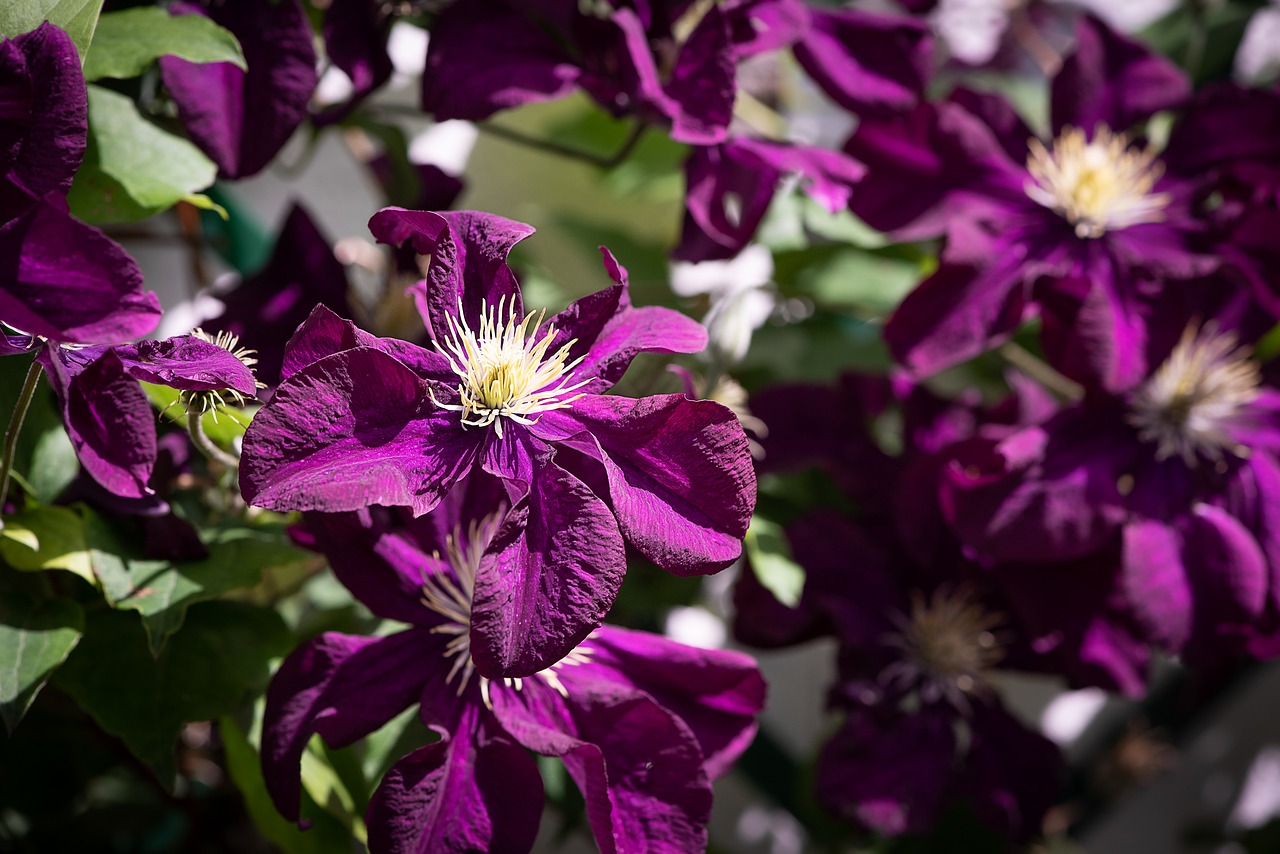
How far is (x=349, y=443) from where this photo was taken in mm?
321

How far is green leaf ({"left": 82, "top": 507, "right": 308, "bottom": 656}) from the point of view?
1.20ft

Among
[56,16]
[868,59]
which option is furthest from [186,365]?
[868,59]

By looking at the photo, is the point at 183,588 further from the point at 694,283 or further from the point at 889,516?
the point at 694,283

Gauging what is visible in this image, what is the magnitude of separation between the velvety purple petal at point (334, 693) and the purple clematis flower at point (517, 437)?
3.0 inches

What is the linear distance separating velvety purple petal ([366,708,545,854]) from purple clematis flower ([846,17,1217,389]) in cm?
25

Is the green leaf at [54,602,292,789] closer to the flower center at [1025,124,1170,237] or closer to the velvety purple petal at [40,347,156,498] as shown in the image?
the velvety purple petal at [40,347,156,498]

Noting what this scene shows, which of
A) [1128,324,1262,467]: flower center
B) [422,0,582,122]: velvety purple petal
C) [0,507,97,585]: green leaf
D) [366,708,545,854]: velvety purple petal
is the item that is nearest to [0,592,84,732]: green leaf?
[0,507,97,585]: green leaf

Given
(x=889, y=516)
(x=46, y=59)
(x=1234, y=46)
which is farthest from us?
(x=1234, y=46)

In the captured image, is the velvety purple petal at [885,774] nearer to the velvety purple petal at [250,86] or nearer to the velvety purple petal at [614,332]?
the velvety purple petal at [614,332]

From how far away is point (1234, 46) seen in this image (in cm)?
71

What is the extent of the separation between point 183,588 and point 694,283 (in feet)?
1.46

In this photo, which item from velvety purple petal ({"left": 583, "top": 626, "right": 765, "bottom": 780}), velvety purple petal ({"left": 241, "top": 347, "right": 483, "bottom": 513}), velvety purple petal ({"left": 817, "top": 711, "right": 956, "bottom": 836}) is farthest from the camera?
velvety purple petal ({"left": 817, "top": 711, "right": 956, "bottom": 836})

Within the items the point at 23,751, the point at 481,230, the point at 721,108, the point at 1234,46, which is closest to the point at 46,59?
the point at 481,230

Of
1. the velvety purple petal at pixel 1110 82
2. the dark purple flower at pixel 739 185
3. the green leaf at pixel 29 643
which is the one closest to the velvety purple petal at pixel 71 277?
the green leaf at pixel 29 643
